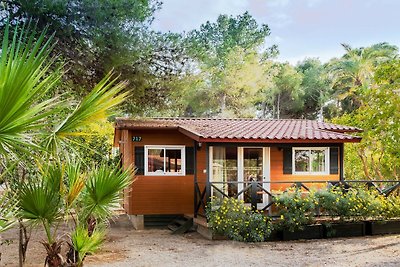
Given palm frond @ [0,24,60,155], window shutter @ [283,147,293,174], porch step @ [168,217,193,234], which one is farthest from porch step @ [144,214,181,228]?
palm frond @ [0,24,60,155]

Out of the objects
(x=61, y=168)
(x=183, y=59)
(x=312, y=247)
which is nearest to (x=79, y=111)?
(x=61, y=168)

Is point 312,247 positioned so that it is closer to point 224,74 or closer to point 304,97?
point 224,74

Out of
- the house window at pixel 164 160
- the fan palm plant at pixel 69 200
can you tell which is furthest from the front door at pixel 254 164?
the fan palm plant at pixel 69 200

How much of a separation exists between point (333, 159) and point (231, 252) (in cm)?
536

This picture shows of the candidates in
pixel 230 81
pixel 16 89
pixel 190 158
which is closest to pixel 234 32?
pixel 230 81

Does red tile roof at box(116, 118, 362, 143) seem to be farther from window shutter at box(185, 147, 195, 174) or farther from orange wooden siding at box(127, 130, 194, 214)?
window shutter at box(185, 147, 195, 174)

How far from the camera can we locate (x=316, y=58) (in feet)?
133

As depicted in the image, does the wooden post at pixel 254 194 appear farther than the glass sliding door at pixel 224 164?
No

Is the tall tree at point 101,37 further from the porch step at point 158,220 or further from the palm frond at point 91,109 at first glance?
the palm frond at point 91,109

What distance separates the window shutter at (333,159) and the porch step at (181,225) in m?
4.37

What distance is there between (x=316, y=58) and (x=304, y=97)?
4.86 meters

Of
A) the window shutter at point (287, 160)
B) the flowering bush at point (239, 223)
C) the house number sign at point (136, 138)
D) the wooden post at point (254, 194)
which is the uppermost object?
the house number sign at point (136, 138)

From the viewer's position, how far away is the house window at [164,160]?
1382cm

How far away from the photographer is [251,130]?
1354 centimetres
